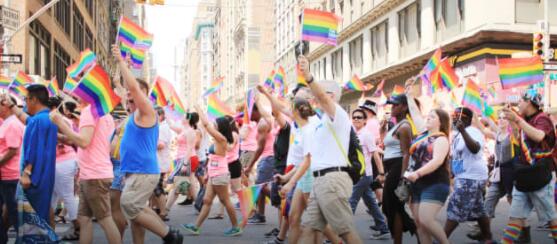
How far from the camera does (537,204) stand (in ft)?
25.1

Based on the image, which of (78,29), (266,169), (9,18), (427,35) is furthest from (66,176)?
(78,29)

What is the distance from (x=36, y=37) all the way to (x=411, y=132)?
2286 cm

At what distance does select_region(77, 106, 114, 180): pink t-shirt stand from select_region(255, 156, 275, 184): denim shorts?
373cm

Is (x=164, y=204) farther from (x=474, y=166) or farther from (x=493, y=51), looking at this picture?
(x=493, y=51)

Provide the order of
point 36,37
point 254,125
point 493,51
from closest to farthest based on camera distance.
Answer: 1. point 254,125
2. point 493,51
3. point 36,37

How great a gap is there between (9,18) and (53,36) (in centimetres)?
1445

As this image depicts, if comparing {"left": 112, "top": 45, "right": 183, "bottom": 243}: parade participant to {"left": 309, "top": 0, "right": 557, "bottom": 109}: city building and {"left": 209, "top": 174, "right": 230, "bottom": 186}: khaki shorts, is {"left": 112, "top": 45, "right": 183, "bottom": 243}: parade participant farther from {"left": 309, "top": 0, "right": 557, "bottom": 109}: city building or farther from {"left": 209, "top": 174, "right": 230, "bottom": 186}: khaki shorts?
{"left": 309, "top": 0, "right": 557, "bottom": 109}: city building

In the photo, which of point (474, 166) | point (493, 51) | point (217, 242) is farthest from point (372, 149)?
point (493, 51)

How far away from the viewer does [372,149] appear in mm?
9602

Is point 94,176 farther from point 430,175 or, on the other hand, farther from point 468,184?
point 468,184

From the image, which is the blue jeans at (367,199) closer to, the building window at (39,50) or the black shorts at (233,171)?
the black shorts at (233,171)

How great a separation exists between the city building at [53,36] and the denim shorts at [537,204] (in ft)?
47.8

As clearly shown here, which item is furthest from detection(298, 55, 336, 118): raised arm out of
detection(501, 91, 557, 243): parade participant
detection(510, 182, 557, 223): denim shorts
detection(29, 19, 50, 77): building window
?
detection(29, 19, 50, 77): building window

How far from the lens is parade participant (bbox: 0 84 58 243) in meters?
6.16
